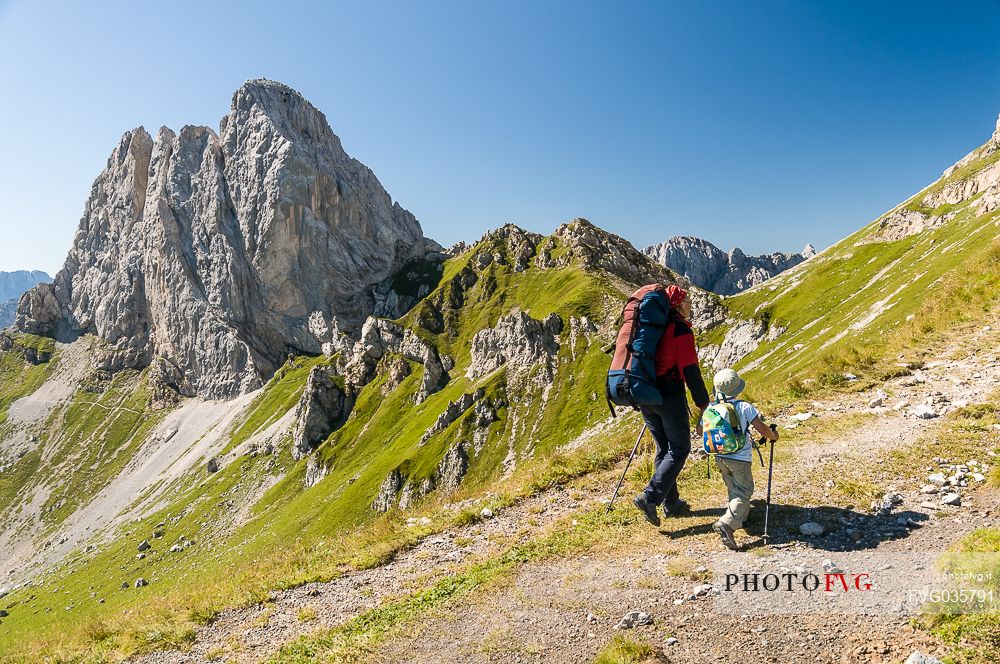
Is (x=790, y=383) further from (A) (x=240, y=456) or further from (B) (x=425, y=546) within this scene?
(A) (x=240, y=456)

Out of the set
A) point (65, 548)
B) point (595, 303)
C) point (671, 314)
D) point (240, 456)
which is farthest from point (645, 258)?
point (65, 548)

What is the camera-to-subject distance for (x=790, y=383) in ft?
62.2

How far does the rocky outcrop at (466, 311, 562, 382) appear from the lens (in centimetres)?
13962

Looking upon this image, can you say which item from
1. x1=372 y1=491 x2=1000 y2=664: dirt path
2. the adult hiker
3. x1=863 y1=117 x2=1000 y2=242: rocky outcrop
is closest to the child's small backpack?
the adult hiker

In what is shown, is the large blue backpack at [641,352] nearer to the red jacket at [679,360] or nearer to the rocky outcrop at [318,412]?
the red jacket at [679,360]

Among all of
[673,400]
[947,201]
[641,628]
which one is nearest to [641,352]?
[673,400]

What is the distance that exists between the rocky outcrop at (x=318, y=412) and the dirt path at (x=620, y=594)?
175 meters

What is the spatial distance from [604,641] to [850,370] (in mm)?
15936

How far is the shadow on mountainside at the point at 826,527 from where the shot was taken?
8500 mm

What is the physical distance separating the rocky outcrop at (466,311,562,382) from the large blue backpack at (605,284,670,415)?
122 metres

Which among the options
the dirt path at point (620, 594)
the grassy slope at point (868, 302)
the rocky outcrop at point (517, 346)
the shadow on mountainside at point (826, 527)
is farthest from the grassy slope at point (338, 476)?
the shadow on mountainside at point (826, 527)

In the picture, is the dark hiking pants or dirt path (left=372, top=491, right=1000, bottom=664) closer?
dirt path (left=372, top=491, right=1000, bottom=664)

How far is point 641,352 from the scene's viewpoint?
10.5m

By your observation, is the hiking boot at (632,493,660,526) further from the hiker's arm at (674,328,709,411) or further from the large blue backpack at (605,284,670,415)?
the hiker's arm at (674,328,709,411)
